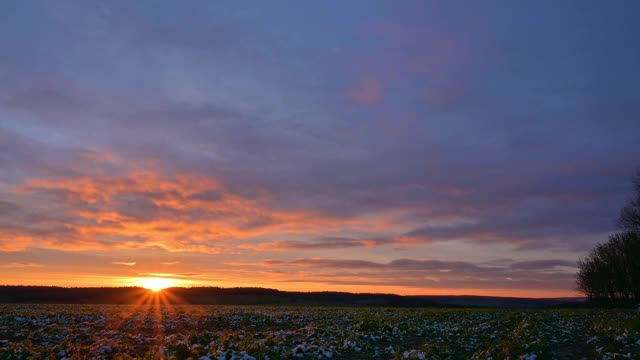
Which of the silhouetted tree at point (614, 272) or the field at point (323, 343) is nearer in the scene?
the field at point (323, 343)

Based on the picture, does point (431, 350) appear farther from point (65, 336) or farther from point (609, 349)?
point (65, 336)

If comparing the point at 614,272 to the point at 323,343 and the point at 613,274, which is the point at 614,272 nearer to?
the point at 613,274

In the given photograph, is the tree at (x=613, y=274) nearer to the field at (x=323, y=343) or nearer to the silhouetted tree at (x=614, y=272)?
the silhouetted tree at (x=614, y=272)

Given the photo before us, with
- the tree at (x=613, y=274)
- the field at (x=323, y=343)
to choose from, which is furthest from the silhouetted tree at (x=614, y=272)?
the field at (x=323, y=343)

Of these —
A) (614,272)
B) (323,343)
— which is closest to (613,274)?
(614,272)

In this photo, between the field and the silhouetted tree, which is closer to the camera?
the field

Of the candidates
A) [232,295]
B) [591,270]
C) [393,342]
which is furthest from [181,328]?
[232,295]

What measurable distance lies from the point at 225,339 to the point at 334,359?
18.8ft

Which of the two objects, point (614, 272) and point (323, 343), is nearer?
point (323, 343)

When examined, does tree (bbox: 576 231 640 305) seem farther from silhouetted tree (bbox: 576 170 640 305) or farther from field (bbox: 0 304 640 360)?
field (bbox: 0 304 640 360)

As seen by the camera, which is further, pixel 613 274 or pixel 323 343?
pixel 613 274

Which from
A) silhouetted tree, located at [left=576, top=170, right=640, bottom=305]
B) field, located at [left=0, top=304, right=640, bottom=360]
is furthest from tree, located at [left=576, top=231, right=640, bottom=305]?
field, located at [left=0, top=304, right=640, bottom=360]

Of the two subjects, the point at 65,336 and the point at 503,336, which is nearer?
the point at 65,336

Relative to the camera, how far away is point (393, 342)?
25.0 meters
